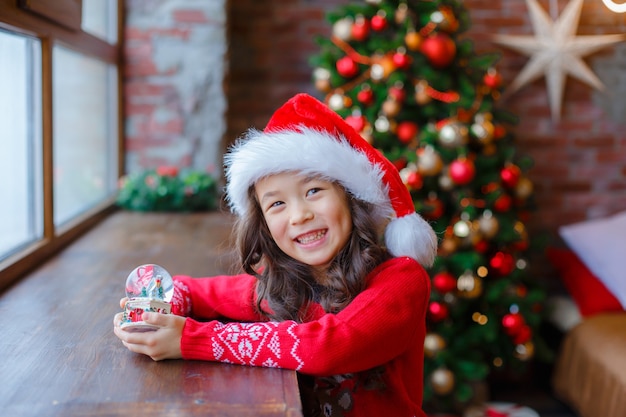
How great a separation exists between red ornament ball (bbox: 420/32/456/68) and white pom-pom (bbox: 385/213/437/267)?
168 centimetres

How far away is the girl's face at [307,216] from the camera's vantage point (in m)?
1.35

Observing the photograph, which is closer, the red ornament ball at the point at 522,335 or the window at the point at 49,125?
the window at the point at 49,125

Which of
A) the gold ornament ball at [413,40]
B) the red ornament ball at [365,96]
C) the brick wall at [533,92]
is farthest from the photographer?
the brick wall at [533,92]

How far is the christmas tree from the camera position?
2.95m

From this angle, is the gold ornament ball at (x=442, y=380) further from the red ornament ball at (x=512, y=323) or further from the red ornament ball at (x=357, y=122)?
the red ornament ball at (x=357, y=122)

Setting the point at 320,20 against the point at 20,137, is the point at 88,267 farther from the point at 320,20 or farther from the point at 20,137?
the point at 320,20

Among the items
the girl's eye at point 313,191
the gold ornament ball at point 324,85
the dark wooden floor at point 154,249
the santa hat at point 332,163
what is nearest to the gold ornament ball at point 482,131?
the gold ornament ball at point 324,85

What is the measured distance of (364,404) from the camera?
132 centimetres

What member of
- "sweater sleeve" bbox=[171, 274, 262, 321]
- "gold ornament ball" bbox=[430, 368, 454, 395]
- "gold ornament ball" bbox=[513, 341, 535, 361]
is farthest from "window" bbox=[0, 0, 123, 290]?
A: "gold ornament ball" bbox=[513, 341, 535, 361]

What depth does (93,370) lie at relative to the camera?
3.83 feet

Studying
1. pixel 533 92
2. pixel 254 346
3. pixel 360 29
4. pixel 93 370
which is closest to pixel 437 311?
A: pixel 360 29

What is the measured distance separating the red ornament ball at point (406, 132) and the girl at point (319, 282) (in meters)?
1.63

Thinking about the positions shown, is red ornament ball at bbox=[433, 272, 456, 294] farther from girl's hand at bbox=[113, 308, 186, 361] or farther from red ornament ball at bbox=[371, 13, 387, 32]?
girl's hand at bbox=[113, 308, 186, 361]

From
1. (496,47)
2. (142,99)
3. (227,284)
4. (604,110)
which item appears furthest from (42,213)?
Answer: (604,110)
